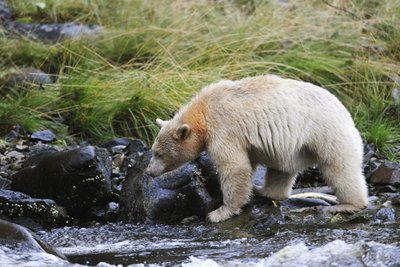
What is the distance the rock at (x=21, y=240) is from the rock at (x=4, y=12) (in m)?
8.96

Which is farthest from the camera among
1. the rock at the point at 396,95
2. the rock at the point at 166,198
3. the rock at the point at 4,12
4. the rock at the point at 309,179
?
the rock at the point at 4,12

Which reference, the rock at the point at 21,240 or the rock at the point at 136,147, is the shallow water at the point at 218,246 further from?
the rock at the point at 136,147

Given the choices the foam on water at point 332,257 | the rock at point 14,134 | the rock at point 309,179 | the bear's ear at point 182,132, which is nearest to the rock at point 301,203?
the bear's ear at point 182,132

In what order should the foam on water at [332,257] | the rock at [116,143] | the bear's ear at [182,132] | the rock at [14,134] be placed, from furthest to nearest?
the rock at [14,134], the rock at [116,143], the bear's ear at [182,132], the foam on water at [332,257]

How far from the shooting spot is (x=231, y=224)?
24.0 feet

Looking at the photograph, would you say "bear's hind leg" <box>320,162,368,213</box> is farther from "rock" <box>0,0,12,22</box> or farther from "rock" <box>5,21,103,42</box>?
"rock" <box>0,0,12,22</box>

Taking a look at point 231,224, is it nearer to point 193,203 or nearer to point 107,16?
point 193,203

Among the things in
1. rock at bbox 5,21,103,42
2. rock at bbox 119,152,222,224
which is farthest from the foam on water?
rock at bbox 5,21,103,42

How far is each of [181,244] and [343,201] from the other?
62.3 inches

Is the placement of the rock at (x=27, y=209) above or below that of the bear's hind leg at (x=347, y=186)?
below

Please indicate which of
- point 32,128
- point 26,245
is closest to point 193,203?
point 26,245

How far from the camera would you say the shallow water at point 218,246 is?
5.90 meters

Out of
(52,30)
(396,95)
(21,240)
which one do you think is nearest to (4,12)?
(52,30)

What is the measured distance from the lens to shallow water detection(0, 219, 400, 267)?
19.4ft
